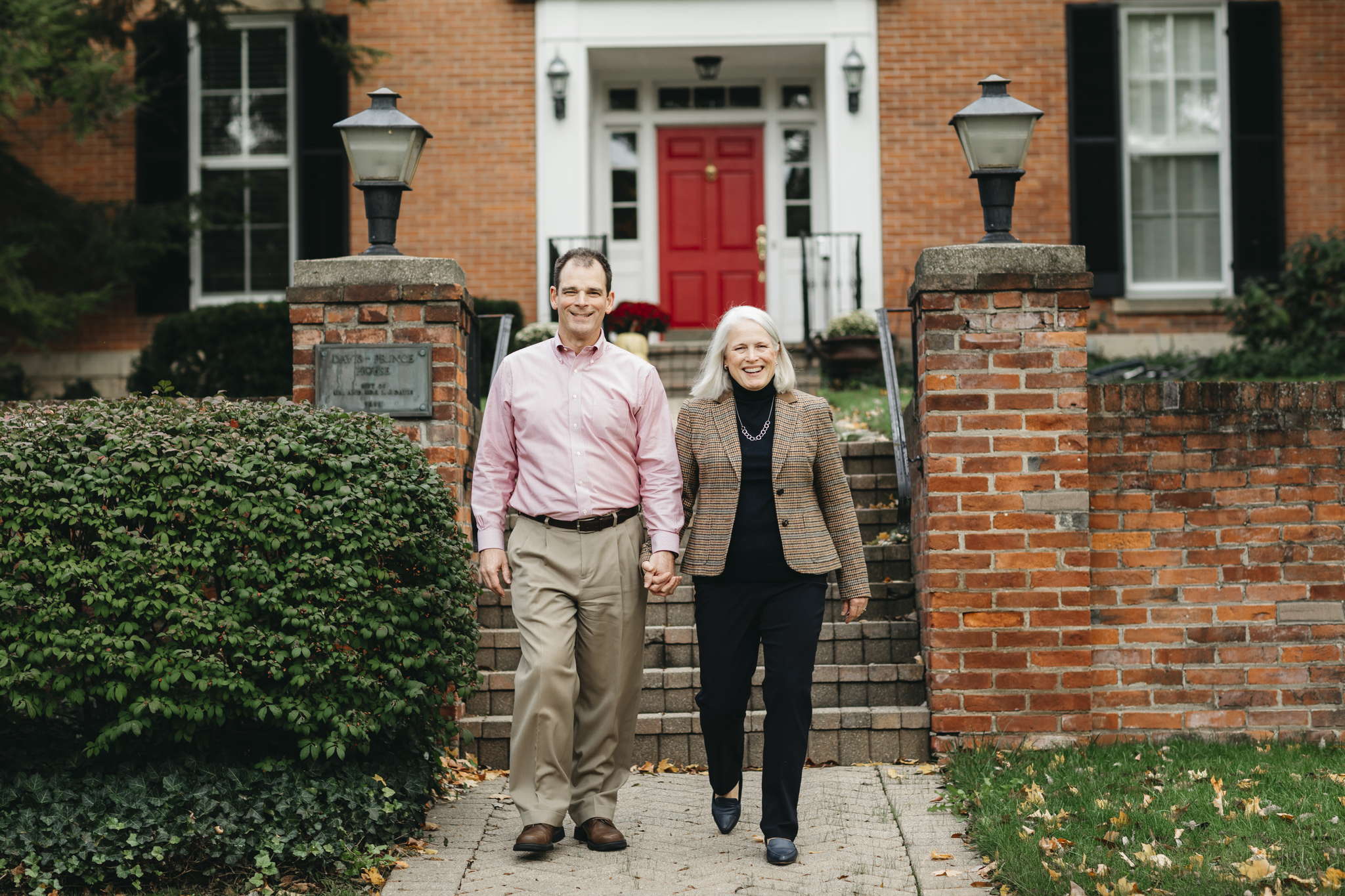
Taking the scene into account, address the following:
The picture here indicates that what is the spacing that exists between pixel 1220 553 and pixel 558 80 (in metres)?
7.70

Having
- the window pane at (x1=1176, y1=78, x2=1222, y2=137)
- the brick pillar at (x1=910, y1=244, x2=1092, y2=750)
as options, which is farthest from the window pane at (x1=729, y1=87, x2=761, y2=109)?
the brick pillar at (x1=910, y1=244, x2=1092, y2=750)

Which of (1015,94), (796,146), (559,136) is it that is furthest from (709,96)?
Answer: (1015,94)

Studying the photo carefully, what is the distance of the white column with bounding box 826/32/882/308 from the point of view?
1131 centimetres

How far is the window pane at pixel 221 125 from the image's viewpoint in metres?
11.7

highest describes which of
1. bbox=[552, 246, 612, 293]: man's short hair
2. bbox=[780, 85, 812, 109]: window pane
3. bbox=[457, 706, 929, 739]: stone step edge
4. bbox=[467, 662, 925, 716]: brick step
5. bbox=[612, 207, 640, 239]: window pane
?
bbox=[780, 85, 812, 109]: window pane

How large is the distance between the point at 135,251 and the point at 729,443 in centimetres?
832

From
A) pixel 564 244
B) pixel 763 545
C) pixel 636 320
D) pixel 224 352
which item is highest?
pixel 564 244

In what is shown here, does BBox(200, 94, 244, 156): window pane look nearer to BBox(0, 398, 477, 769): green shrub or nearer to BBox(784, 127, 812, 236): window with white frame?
BBox(784, 127, 812, 236): window with white frame

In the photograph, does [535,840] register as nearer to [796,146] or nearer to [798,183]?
[798,183]

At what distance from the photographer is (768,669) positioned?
13.2 feet

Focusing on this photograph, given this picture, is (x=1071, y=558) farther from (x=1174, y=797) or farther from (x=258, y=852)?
(x=258, y=852)

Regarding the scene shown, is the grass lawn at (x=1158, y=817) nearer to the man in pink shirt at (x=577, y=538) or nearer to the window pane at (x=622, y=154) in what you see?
the man in pink shirt at (x=577, y=538)

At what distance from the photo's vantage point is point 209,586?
13.0 ft

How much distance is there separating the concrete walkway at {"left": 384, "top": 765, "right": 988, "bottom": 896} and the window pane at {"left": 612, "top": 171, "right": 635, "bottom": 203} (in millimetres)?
8135
